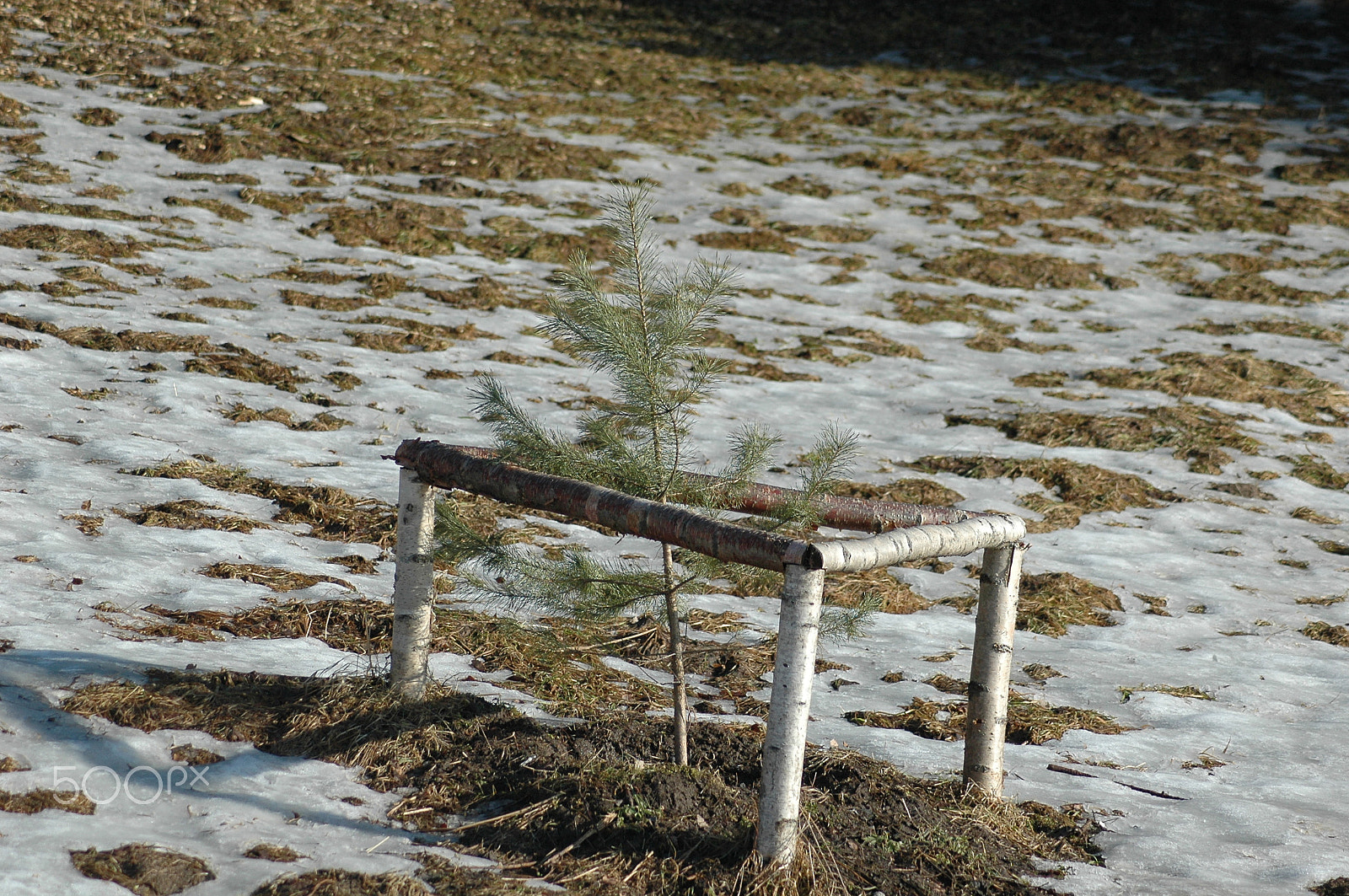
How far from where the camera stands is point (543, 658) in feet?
16.1

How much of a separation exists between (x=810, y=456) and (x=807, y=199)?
34.1 ft

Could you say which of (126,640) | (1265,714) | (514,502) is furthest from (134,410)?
(1265,714)

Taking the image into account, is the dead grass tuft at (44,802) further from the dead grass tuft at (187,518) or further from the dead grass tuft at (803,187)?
the dead grass tuft at (803,187)

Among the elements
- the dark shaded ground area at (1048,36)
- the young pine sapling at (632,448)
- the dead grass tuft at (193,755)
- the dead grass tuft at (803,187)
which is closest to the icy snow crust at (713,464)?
the dead grass tuft at (193,755)

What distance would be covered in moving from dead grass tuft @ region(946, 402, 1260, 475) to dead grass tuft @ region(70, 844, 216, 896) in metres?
7.31

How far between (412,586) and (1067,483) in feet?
19.0

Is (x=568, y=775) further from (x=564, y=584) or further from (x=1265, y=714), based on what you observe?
(x=1265, y=714)

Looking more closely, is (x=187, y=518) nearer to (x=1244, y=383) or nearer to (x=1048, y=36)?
(x=1244, y=383)

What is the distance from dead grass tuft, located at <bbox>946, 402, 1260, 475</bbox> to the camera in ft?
29.1

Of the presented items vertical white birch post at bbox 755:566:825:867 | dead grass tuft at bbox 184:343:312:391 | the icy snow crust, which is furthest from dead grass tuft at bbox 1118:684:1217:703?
dead grass tuft at bbox 184:343:312:391

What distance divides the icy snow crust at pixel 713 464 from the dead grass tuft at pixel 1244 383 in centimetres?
25

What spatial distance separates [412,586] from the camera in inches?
159

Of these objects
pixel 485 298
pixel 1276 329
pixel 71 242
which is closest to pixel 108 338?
pixel 71 242

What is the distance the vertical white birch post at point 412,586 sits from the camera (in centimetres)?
403
